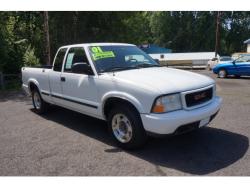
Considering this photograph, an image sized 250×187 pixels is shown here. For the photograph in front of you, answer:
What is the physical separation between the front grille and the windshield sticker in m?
1.81

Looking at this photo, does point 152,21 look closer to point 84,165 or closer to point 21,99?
point 21,99

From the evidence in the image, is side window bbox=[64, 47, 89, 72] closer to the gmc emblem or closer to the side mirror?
the side mirror

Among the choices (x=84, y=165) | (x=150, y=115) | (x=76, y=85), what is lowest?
(x=84, y=165)

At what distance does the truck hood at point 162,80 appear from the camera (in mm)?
4184

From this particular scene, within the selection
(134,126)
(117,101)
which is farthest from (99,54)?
(134,126)

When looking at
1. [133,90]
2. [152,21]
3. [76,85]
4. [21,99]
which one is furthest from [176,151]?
[152,21]

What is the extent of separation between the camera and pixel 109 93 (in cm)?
468

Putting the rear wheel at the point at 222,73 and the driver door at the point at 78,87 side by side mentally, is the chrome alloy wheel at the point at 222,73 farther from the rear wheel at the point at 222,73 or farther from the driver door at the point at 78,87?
the driver door at the point at 78,87

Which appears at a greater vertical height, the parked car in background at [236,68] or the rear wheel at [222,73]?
the parked car in background at [236,68]

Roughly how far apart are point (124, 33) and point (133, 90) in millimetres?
21654

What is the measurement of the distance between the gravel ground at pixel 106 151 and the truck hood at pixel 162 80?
3.57 ft

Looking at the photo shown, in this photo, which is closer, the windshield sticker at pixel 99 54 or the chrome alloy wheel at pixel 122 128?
the chrome alloy wheel at pixel 122 128

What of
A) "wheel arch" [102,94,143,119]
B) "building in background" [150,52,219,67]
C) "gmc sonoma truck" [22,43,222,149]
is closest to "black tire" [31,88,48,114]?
"gmc sonoma truck" [22,43,222,149]

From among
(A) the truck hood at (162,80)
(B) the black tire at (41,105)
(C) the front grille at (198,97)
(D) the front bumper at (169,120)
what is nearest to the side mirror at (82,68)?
(A) the truck hood at (162,80)
